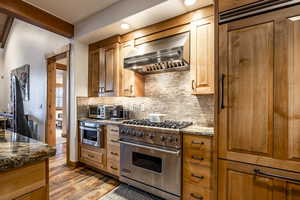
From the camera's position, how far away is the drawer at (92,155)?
105 inches

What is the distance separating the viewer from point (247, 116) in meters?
1.20

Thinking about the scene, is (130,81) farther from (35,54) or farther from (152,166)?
(35,54)

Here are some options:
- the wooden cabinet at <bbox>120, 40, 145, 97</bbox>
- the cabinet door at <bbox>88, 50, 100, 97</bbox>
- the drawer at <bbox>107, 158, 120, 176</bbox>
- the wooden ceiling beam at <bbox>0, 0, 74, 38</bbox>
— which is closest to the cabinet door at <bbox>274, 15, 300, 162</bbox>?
the wooden cabinet at <bbox>120, 40, 145, 97</bbox>

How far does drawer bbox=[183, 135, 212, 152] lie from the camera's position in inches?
65.6

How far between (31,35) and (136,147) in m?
4.91

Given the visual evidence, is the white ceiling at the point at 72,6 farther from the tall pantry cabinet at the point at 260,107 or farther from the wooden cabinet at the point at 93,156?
the wooden cabinet at the point at 93,156

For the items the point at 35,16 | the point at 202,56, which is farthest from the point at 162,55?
the point at 35,16

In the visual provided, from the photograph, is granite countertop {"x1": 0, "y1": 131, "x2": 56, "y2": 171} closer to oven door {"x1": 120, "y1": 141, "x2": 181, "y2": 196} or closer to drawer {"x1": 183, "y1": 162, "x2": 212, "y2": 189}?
oven door {"x1": 120, "y1": 141, "x2": 181, "y2": 196}

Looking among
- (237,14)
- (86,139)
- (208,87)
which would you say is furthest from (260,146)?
(86,139)

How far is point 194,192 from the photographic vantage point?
5.76 ft

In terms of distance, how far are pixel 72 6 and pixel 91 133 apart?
2.24 m

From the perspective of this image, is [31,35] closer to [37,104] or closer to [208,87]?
[37,104]

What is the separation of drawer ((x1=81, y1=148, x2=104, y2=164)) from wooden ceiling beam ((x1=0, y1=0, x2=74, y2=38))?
237cm

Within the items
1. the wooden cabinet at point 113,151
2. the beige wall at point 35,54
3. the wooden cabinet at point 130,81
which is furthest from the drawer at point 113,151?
the beige wall at point 35,54
